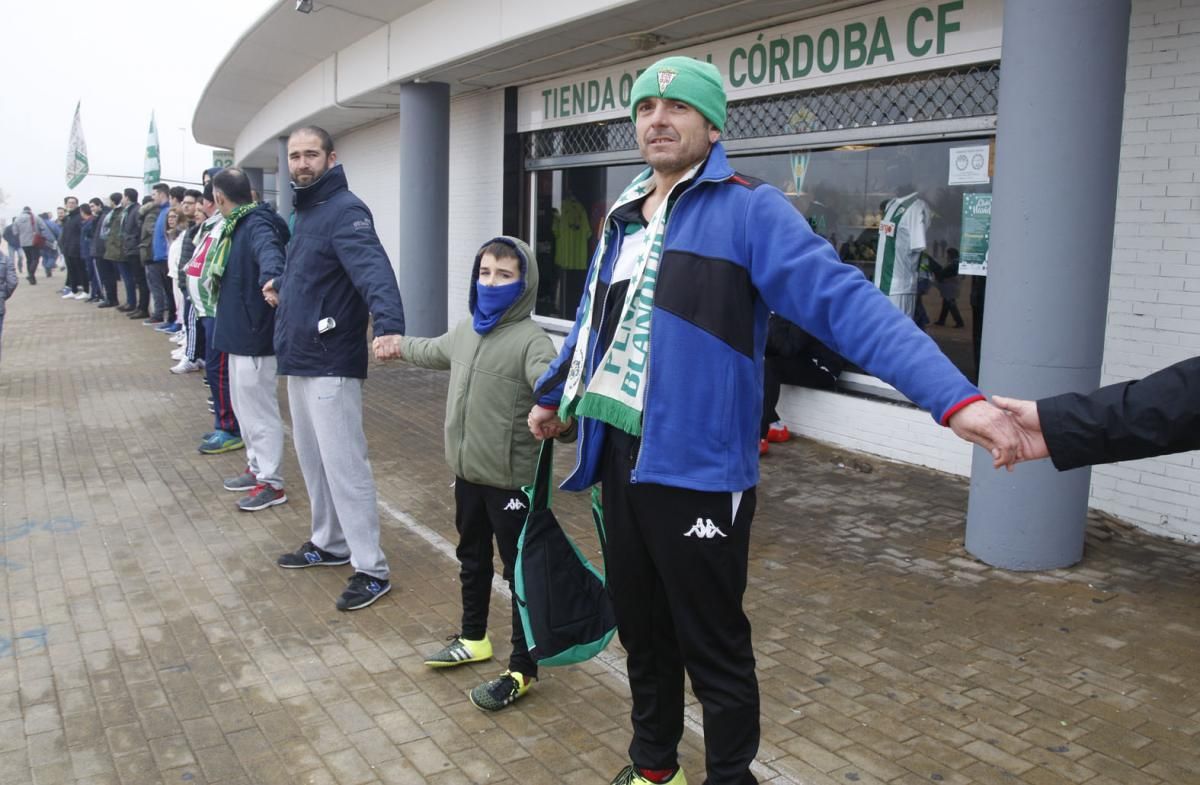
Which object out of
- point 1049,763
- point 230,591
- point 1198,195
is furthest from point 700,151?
point 1198,195

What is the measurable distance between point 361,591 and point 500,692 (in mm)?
1342

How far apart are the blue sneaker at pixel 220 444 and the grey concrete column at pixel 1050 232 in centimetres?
571

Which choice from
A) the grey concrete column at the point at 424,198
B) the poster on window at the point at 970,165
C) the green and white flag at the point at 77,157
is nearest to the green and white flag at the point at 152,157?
the green and white flag at the point at 77,157

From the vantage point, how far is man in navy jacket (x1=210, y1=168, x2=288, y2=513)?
21.1 ft

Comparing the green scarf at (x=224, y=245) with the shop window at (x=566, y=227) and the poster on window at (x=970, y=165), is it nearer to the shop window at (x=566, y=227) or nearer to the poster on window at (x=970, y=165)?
the poster on window at (x=970, y=165)

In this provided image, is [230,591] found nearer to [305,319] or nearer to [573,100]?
[305,319]

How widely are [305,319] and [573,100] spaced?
7.34 metres

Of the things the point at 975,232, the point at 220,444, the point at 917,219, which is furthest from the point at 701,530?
the point at 220,444

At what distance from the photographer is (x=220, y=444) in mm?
8008

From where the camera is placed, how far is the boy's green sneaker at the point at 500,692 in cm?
371

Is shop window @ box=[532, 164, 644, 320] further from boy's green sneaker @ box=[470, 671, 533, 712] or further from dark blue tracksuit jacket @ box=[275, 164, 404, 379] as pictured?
boy's green sneaker @ box=[470, 671, 533, 712]

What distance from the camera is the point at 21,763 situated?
3369 millimetres

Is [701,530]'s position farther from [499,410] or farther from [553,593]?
[499,410]

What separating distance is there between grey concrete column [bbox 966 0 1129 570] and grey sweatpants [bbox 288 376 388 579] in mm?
3242
